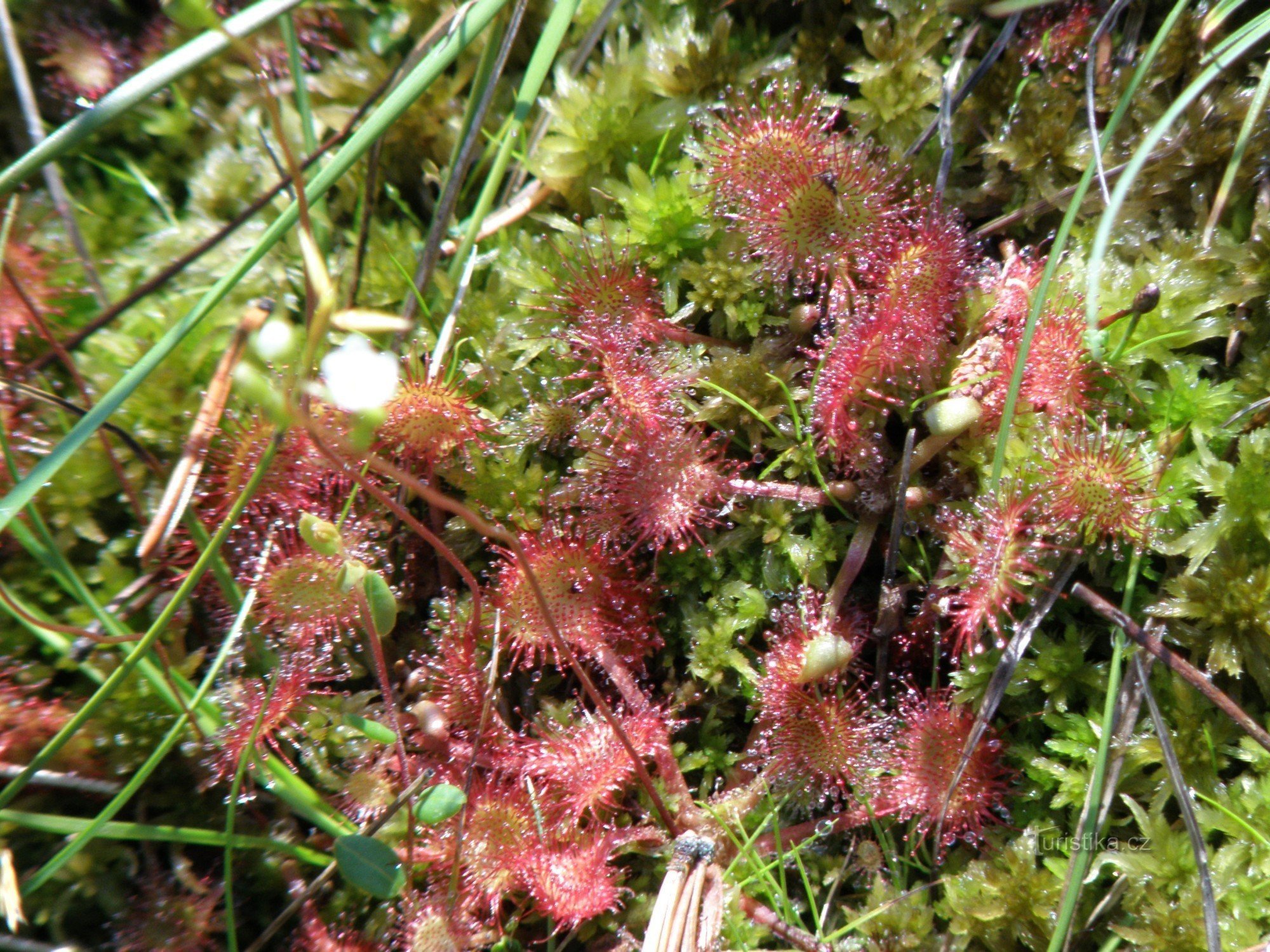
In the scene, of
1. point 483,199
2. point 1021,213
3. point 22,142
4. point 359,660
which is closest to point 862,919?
point 359,660

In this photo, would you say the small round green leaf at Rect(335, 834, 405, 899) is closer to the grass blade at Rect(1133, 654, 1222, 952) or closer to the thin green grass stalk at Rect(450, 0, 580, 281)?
the thin green grass stalk at Rect(450, 0, 580, 281)

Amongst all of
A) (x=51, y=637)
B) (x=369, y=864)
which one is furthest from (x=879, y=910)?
(x=51, y=637)

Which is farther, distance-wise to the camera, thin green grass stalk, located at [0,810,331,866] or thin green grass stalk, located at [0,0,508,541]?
thin green grass stalk, located at [0,810,331,866]

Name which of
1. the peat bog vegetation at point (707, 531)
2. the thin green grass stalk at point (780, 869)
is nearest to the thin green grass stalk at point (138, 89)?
the peat bog vegetation at point (707, 531)

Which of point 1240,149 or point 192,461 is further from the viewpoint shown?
point 192,461

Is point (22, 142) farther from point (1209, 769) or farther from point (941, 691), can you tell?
point (1209, 769)

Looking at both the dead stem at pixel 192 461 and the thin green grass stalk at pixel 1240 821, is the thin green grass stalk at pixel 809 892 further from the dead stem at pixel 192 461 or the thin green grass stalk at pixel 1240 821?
the dead stem at pixel 192 461

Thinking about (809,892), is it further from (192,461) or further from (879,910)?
(192,461)

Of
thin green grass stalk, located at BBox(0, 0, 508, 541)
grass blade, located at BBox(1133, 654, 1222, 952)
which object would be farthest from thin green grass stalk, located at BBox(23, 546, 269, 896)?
grass blade, located at BBox(1133, 654, 1222, 952)
